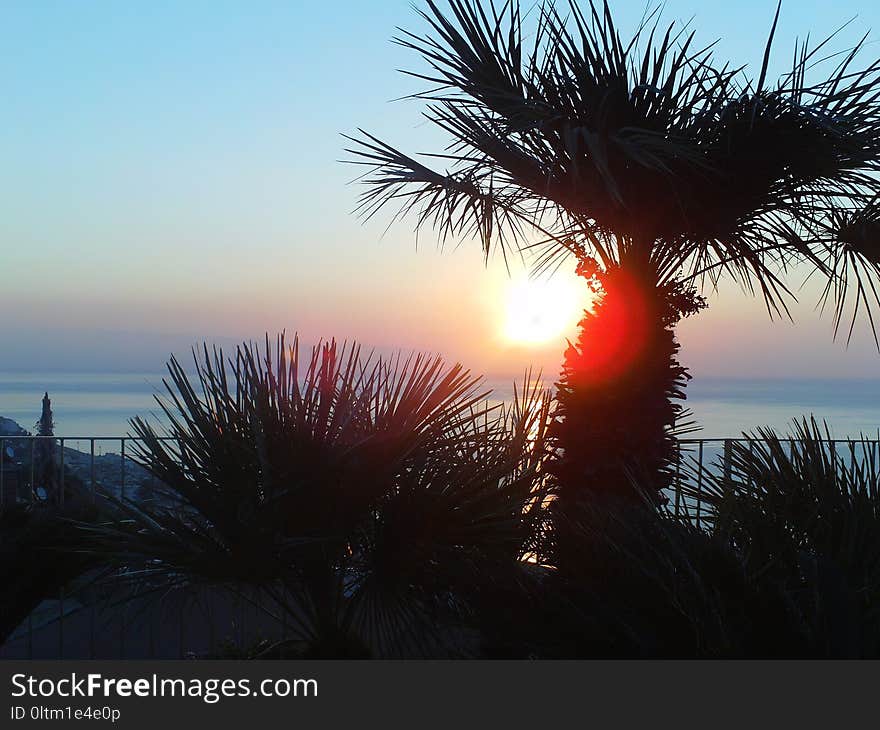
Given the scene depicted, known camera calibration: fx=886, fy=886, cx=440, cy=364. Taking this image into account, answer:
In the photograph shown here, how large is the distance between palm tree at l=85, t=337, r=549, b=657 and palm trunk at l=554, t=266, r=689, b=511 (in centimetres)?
102

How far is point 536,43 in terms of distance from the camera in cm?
457

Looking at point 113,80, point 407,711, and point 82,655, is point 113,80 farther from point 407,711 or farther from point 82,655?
point 407,711

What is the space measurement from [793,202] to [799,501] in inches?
84.4

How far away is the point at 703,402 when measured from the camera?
2802 centimetres

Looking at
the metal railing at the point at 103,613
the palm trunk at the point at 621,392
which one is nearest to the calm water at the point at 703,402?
the metal railing at the point at 103,613

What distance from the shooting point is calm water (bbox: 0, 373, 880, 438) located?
4.00 metres

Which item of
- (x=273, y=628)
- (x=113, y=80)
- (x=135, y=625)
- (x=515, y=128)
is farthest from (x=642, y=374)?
(x=113, y=80)

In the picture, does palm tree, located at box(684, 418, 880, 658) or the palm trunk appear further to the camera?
the palm trunk

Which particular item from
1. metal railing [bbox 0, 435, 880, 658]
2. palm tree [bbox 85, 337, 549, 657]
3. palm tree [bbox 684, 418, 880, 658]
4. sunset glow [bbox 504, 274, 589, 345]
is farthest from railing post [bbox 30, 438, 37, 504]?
palm tree [bbox 684, 418, 880, 658]


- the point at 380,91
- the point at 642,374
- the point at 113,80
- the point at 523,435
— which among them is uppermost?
the point at 113,80

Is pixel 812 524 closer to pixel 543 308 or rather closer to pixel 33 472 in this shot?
pixel 543 308

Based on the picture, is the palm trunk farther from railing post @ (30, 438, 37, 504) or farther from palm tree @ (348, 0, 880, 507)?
railing post @ (30, 438, 37, 504)

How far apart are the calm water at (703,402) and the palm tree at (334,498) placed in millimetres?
320

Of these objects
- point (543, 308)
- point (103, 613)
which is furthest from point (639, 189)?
point (103, 613)
